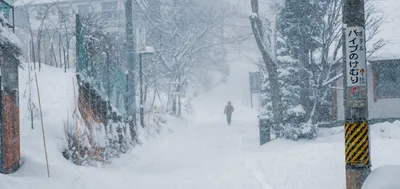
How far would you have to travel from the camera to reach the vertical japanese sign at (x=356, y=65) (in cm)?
641

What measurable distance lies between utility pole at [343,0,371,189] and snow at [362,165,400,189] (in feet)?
0.89

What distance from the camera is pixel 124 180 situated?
10164 millimetres

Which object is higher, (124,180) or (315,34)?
(315,34)

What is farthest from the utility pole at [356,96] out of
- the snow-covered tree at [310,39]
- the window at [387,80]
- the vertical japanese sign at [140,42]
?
the window at [387,80]

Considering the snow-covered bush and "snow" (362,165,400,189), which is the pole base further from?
the snow-covered bush

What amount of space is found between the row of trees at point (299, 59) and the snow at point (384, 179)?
30.8 feet

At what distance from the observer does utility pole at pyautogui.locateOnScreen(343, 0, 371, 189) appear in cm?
641

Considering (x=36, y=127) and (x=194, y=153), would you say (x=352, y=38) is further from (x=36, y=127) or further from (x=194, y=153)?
(x=194, y=153)

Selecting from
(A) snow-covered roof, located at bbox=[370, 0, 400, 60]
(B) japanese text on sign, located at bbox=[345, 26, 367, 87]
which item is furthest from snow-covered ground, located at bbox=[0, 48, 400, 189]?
(A) snow-covered roof, located at bbox=[370, 0, 400, 60]

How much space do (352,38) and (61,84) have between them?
852cm

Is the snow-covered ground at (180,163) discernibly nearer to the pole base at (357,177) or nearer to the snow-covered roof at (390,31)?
A: the pole base at (357,177)

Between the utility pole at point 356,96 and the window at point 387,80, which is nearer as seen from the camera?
the utility pole at point 356,96

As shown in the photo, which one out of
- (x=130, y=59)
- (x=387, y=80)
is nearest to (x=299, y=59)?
(x=130, y=59)

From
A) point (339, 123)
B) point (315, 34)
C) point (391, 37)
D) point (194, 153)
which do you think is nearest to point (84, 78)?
point (194, 153)
